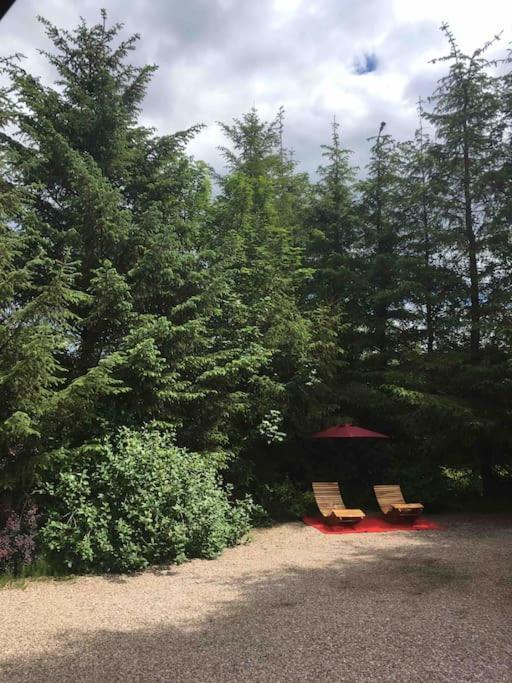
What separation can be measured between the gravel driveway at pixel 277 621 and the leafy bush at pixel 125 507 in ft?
1.13

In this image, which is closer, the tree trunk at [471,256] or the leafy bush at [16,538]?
the leafy bush at [16,538]

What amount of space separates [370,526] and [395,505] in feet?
2.22

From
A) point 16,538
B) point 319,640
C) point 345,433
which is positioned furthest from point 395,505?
point 16,538

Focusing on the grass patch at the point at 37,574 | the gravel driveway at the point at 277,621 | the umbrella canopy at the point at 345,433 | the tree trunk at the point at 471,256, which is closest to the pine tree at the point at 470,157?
A: the tree trunk at the point at 471,256

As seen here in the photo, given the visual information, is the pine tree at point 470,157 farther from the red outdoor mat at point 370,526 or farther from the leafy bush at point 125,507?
the leafy bush at point 125,507

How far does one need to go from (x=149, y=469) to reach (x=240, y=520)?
2239mm

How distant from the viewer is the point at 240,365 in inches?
378

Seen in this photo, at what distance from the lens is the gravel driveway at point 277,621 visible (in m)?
3.79

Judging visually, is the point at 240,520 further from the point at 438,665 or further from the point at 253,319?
the point at 438,665

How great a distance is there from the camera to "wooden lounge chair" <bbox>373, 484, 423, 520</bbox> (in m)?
10.1

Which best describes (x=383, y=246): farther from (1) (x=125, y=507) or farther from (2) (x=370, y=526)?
(1) (x=125, y=507)

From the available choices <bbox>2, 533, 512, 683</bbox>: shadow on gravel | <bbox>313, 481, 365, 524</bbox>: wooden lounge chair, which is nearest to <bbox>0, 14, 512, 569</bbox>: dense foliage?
<bbox>313, 481, 365, 524</bbox>: wooden lounge chair

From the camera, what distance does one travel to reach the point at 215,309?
9.95m

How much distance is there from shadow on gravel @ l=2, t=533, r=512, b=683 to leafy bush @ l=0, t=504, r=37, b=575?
248 cm
